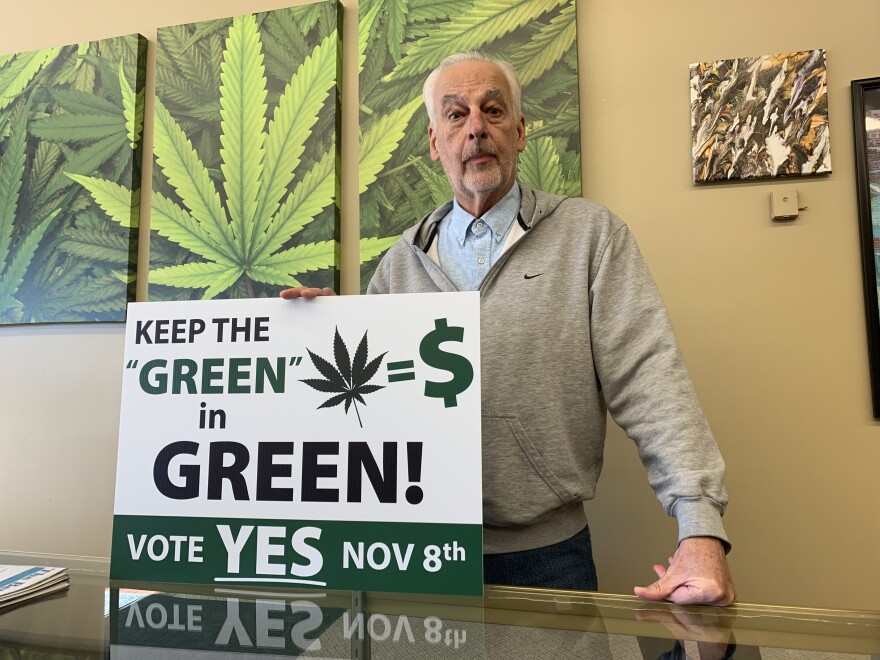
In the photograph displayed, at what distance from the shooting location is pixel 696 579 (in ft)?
2.48

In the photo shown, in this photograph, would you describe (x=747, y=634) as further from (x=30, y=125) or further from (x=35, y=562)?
(x=30, y=125)

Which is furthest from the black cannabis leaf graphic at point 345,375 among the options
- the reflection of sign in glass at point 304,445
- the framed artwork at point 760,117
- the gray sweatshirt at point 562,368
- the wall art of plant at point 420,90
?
the framed artwork at point 760,117

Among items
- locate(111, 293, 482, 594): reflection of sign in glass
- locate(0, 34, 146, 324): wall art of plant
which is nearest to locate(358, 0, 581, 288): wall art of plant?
locate(0, 34, 146, 324): wall art of plant

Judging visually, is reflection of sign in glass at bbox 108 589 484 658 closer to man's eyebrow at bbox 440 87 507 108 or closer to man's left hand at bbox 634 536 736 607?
man's left hand at bbox 634 536 736 607

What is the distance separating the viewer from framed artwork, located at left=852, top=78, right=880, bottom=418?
1407mm

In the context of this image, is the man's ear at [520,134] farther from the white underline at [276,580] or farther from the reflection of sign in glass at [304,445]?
the white underline at [276,580]

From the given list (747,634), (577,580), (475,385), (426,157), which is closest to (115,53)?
(426,157)

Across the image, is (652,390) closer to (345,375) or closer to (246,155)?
(345,375)

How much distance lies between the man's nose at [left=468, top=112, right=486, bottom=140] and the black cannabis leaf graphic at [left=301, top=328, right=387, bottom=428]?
60 cm

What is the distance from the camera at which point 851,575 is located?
1.42 meters

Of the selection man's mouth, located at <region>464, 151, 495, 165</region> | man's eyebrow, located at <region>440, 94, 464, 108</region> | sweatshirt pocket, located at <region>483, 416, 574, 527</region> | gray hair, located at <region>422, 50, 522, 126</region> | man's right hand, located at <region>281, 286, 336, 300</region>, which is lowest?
sweatshirt pocket, located at <region>483, 416, 574, 527</region>

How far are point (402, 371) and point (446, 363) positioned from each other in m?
0.06

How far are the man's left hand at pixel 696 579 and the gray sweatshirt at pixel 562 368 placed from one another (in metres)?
0.18

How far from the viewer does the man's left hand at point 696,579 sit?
0.73m
